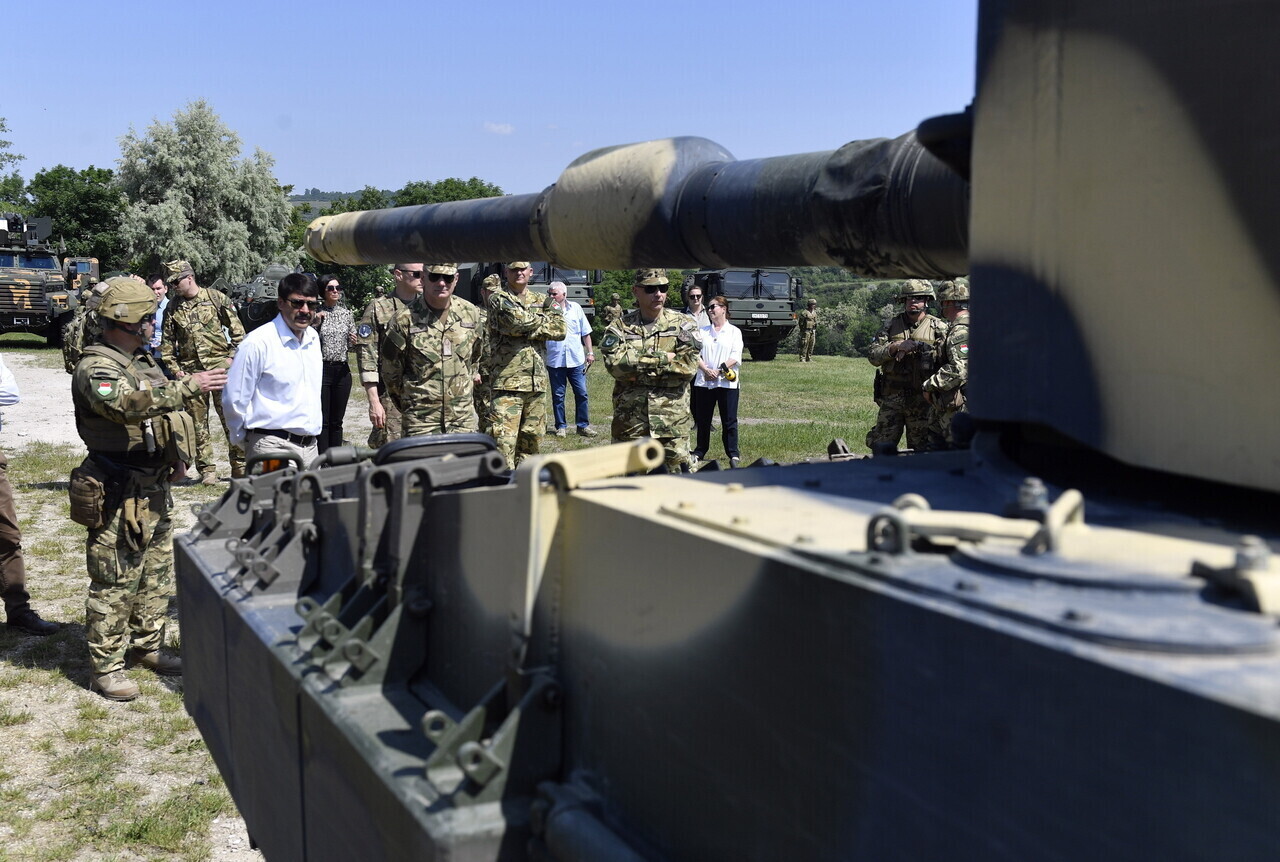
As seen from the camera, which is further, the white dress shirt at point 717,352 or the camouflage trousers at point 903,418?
the white dress shirt at point 717,352

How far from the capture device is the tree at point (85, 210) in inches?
1843

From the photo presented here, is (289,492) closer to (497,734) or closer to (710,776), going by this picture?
(497,734)

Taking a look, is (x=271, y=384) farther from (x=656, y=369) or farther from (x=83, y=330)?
(x=83, y=330)

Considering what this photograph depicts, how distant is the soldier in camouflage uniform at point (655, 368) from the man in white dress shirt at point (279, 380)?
2194 millimetres

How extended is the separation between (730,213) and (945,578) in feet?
5.12

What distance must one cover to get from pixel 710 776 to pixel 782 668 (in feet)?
0.93

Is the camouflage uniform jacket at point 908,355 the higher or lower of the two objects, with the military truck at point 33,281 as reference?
lower

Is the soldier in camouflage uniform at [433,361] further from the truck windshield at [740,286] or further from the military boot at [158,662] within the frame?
the truck windshield at [740,286]

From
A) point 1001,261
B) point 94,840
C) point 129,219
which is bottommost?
point 94,840

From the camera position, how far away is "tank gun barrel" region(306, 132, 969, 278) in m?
2.58

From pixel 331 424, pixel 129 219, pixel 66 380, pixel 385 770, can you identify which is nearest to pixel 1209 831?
pixel 385 770

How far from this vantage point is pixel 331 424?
9586mm

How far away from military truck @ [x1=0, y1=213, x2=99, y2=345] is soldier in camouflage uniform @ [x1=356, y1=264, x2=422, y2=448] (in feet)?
55.9

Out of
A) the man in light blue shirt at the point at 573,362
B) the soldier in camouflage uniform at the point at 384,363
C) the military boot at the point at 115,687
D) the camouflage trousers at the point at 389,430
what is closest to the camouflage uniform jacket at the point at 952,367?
the soldier in camouflage uniform at the point at 384,363
